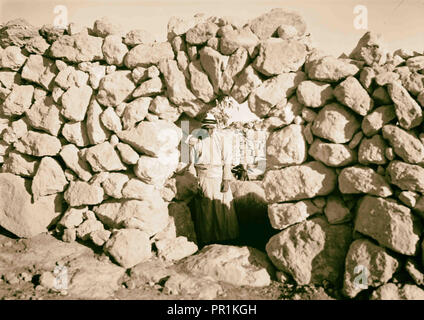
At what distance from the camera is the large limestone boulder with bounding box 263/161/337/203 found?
9.43 ft

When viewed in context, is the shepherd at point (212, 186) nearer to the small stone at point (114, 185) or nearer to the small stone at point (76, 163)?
the small stone at point (114, 185)

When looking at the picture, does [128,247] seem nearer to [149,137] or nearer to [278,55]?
[149,137]

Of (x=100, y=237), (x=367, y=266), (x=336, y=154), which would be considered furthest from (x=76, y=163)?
(x=367, y=266)

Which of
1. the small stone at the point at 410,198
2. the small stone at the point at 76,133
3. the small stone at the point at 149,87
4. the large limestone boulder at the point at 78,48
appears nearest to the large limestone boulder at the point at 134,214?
the small stone at the point at 76,133

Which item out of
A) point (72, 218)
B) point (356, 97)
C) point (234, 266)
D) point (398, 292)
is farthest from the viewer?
point (72, 218)

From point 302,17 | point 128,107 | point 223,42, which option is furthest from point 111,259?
point 302,17

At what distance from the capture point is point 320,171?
9.50 feet

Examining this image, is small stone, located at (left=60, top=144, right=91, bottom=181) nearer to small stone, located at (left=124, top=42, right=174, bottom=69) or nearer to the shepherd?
small stone, located at (left=124, top=42, right=174, bottom=69)

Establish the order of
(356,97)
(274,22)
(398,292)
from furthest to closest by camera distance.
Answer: (274,22), (356,97), (398,292)

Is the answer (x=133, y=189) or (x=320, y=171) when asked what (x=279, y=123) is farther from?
(x=133, y=189)

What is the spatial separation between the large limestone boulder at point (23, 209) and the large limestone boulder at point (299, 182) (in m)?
2.73

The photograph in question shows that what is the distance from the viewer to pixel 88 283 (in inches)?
109

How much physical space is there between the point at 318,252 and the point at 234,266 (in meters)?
0.88

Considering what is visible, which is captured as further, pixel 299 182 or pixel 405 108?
pixel 299 182
